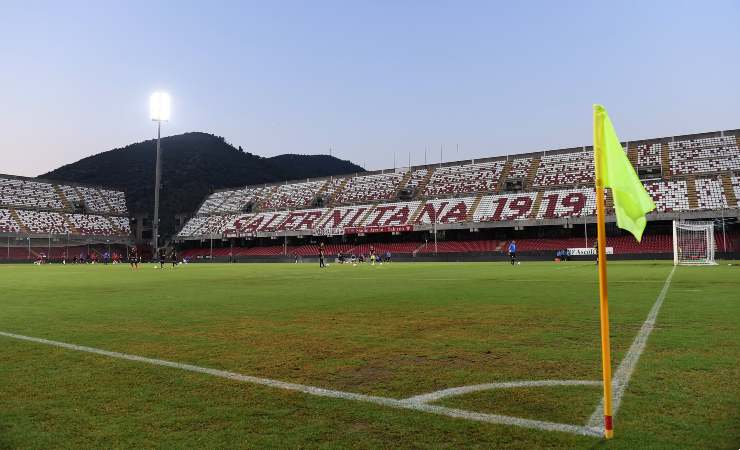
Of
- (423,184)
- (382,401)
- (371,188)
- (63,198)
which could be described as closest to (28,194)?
(63,198)

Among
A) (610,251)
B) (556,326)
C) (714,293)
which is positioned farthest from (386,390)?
(610,251)

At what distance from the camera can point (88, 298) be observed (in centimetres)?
1427

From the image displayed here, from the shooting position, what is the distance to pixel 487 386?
4.58 metres

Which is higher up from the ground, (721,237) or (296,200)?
(296,200)

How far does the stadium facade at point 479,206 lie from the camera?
170 feet

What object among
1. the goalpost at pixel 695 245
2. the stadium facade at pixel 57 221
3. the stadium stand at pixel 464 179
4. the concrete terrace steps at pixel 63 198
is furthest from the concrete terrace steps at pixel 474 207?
the concrete terrace steps at pixel 63 198

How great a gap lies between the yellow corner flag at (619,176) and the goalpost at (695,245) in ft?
121

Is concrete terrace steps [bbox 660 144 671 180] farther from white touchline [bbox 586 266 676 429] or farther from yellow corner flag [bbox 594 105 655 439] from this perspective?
yellow corner flag [bbox 594 105 655 439]

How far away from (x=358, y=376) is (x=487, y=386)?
4.05 ft

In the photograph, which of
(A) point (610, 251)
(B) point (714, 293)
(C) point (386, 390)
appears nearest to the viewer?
(C) point (386, 390)

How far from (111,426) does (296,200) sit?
7682 cm

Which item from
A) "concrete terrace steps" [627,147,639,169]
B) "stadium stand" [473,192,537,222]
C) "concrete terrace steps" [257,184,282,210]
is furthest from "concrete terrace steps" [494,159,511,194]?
"concrete terrace steps" [257,184,282,210]

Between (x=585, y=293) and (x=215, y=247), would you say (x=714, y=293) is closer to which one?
(x=585, y=293)

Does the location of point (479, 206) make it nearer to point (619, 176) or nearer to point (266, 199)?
point (266, 199)
